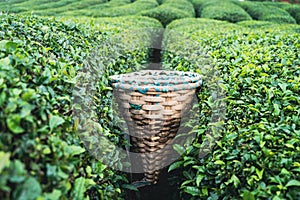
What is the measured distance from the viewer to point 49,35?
257 centimetres

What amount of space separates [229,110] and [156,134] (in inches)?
24.1

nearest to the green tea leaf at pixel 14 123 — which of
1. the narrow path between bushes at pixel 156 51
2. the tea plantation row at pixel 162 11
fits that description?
the narrow path between bushes at pixel 156 51

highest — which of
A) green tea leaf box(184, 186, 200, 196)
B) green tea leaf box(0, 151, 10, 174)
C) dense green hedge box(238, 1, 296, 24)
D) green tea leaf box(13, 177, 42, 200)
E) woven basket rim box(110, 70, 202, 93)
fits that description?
green tea leaf box(0, 151, 10, 174)

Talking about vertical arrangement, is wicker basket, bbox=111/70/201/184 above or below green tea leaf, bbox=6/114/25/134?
below

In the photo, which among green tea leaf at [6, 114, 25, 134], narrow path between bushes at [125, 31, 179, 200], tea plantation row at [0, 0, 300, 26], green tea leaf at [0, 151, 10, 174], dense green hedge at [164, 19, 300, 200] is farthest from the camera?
tea plantation row at [0, 0, 300, 26]

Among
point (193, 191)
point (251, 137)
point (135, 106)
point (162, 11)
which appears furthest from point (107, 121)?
point (162, 11)

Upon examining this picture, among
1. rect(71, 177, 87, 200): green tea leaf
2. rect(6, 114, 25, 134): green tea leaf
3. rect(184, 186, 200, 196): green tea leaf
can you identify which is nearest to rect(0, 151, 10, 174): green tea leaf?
rect(6, 114, 25, 134): green tea leaf

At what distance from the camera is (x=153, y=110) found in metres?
2.30

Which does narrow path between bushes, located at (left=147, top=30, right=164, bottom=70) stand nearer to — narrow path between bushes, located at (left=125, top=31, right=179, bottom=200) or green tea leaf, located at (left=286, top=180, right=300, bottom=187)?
narrow path between bushes, located at (left=125, top=31, right=179, bottom=200)

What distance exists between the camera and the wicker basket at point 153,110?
2252mm

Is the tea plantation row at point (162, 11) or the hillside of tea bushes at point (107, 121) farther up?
the hillside of tea bushes at point (107, 121)

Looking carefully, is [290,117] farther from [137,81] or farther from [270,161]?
[137,81]

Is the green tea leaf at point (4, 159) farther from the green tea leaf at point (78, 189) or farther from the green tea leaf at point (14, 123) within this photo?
the green tea leaf at point (78, 189)

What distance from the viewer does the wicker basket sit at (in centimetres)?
225
